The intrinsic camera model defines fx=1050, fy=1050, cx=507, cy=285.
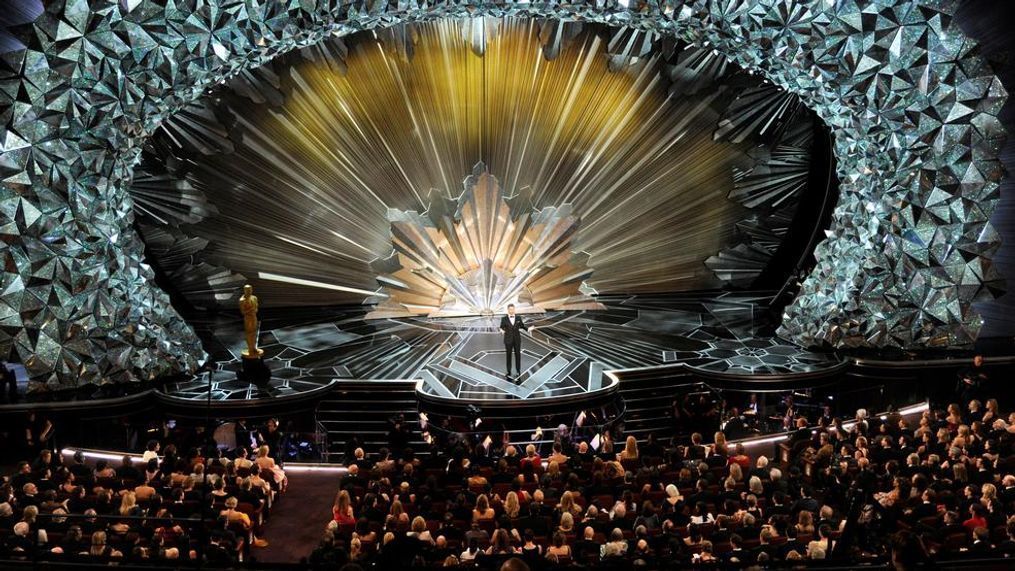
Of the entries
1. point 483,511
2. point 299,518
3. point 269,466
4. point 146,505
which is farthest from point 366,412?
point 483,511

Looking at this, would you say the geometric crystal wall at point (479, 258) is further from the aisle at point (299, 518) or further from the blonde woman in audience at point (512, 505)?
the blonde woman in audience at point (512, 505)

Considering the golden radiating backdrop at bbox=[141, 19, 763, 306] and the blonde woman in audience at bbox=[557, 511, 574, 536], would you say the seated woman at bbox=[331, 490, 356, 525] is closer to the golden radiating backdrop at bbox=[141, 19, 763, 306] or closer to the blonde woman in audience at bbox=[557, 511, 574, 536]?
the blonde woman in audience at bbox=[557, 511, 574, 536]

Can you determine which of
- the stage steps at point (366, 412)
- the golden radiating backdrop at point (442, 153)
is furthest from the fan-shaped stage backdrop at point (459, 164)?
the stage steps at point (366, 412)

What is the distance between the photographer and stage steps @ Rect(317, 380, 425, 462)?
15.0 meters

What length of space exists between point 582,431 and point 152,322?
6741mm

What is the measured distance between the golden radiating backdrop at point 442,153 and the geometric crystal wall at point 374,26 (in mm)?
2067

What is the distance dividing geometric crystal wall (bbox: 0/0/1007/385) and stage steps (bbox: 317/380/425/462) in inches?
101

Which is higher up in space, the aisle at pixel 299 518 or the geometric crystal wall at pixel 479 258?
the geometric crystal wall at pixel 479 258

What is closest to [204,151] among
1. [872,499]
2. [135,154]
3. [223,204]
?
[223,204]

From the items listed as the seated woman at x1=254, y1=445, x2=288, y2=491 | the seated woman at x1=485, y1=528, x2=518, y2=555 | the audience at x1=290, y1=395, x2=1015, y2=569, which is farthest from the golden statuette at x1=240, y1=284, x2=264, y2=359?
the seated woman at x1=485, y1=528, x2=518, y2=555

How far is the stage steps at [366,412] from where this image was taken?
15.0 metres

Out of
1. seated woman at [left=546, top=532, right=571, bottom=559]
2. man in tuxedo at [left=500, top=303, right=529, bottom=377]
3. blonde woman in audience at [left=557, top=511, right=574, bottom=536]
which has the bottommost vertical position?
seated woman at [left=546, top=532, right=571, bottom=559]

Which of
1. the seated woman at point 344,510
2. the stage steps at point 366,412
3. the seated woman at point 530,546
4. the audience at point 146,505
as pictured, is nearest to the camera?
the seated woman at point 530,546

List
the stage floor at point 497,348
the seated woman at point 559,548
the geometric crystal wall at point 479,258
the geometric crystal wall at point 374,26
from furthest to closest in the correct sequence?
the geometric crystal wall at point 479,258 → the stage floor at point 497,348 → the geometric crystal wall at point 374,26 → the seated woman at point 559,548
